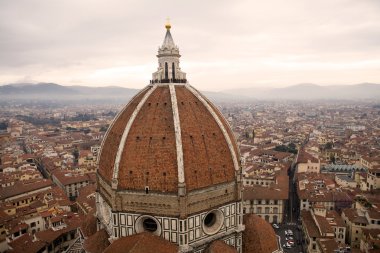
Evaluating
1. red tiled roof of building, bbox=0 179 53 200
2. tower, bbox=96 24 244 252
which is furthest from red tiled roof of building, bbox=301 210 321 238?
red tiled roof of building, bbox=0 179 53 200

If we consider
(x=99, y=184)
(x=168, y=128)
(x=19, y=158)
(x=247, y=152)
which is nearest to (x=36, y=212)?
(x=99, y=184)

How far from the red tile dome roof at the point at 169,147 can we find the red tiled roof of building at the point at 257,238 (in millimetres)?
3810

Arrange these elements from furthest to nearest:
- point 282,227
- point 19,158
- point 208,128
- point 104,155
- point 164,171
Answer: point 19,158
point 282,227
point 104,155
point 208,128
point 164,171

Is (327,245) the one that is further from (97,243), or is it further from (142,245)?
(97,243)

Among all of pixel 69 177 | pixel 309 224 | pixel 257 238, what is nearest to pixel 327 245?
pixel 309 224

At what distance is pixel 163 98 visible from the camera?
67.4 feet

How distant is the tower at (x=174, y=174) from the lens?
18.5m

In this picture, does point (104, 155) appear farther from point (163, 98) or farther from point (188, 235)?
point (188, 235)

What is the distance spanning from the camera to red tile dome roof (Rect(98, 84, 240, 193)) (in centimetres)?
1858

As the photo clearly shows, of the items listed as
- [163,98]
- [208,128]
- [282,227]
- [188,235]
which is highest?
[163,98]

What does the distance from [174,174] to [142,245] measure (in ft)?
12.7

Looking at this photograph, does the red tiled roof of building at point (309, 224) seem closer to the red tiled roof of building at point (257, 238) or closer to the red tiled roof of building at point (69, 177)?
the red tiled roof of building at point (257, 238)

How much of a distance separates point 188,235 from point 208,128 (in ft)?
19.7

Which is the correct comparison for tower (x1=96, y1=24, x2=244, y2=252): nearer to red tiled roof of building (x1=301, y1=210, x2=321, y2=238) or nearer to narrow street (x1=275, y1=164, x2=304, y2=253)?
red tiled roof of building (x1=301, y1=210, x2=321, y2=238)
